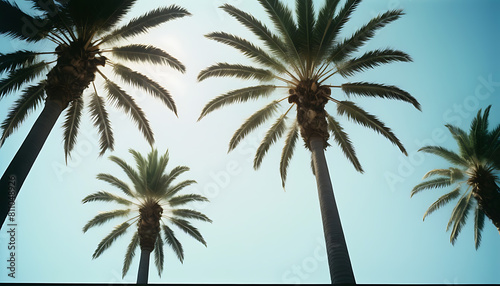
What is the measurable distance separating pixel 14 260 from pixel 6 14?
748 cm

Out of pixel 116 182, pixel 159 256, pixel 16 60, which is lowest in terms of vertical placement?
pixel 159 256

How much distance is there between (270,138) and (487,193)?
11.7 metres

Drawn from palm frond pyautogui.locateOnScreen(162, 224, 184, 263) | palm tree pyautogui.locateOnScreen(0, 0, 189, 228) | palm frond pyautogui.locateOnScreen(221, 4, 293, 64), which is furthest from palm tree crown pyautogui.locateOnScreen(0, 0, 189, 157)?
palm frond pyautogui.locateOnScreen(162, 224, 184, 263)

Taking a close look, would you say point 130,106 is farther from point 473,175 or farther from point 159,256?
point 473,175

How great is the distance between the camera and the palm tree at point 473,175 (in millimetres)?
15250

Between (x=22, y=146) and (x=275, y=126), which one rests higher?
(x=275, y=126)

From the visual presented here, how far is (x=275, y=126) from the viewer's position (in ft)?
43.0

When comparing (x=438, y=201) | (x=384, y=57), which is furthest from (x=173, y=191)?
(x=438, y=201)

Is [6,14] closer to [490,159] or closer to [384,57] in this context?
[384,57]

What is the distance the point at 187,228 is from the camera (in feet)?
58.1

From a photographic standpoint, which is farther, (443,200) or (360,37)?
(443,200)

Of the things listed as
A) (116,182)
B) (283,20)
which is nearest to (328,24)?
(283,20)

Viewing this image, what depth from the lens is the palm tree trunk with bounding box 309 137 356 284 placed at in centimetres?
660

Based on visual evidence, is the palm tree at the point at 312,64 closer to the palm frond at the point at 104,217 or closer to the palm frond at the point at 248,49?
A: the palm frond at the point at 248,49
